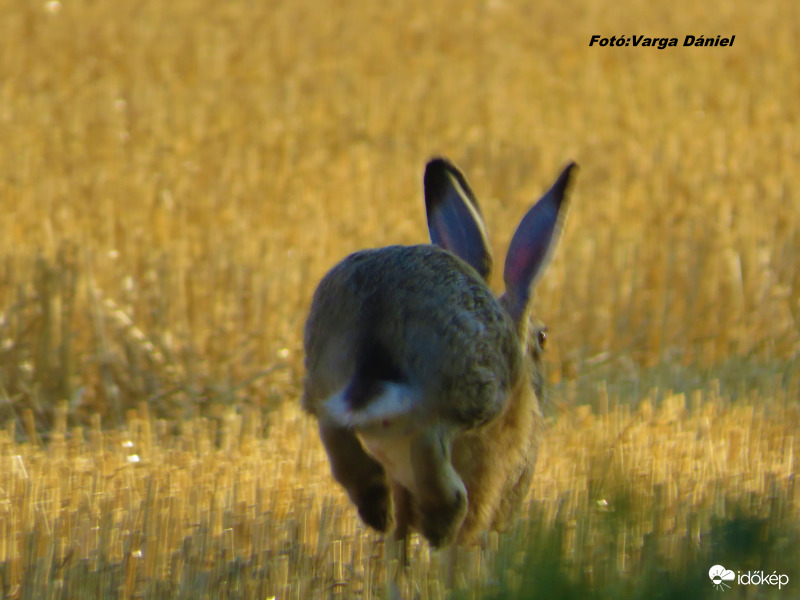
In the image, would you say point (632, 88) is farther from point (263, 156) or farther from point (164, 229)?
point (164, 229)

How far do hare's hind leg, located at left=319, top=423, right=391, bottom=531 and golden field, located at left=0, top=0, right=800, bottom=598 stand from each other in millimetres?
135

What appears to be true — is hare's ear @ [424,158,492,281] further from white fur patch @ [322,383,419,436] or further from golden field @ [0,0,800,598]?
white fur patch @ [322,383,419,436]

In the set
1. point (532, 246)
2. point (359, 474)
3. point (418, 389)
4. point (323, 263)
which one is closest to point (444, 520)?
point (359, 474)

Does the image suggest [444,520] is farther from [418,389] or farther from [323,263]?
[323,263]

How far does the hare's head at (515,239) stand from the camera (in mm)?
4121

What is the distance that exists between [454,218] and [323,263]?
2863 mm

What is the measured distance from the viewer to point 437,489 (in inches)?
132

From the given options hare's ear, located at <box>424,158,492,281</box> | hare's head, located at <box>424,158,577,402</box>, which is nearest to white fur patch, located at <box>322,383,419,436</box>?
hare's head, located at <box>424,158,577,402</box>

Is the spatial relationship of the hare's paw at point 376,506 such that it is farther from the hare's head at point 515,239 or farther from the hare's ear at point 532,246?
the hare's ear at point 532,246

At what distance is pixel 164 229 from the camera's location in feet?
24.6

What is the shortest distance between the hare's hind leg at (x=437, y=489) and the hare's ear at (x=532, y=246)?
2.67 ft

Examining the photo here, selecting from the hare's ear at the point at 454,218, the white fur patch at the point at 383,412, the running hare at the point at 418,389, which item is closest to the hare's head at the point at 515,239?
the hare's ear at the point at 454,218

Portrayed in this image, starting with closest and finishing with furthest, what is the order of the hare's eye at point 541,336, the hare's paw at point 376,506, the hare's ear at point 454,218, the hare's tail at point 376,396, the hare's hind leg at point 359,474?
the hare's tail at point 376,396 < the hare's hind leg at point 359,474 < the hare's paw at point 376,506 < the hare's ear at point 454,218 < the hare's eye at point 541,336

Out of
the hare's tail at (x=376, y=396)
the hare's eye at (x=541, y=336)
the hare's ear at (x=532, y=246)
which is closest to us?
the hare's tail at (x=376, y=396)
